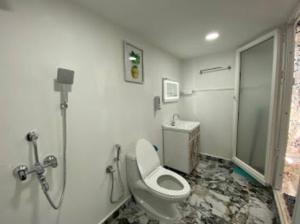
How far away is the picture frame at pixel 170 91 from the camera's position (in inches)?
95.0

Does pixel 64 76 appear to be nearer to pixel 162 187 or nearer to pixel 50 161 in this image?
pixel 50 161

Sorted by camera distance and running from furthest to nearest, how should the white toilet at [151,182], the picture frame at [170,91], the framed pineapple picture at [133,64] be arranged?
the picture frame at [170,91], the framed pineapple picture at [133,64], the white toilet at [151,182]

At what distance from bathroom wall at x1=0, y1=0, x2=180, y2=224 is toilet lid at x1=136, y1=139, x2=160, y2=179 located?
147mm

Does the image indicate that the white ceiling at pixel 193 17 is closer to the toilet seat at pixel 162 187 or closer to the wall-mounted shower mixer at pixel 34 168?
the wall-mounted shower mixer at pixel 34 168

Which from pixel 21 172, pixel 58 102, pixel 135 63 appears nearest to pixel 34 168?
pixel 21 172

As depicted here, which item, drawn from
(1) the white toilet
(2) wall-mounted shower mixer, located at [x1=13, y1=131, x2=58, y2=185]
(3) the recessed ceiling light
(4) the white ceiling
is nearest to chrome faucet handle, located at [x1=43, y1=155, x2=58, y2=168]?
(2) wall-mounted shower mixer, located at [x1=13, y1=131, x2=58, y2=185]

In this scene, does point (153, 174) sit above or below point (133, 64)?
below

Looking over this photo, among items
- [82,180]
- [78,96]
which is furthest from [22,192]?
[78,96]

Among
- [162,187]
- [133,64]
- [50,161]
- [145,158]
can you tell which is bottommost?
[162,187]

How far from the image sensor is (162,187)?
156 centimetres

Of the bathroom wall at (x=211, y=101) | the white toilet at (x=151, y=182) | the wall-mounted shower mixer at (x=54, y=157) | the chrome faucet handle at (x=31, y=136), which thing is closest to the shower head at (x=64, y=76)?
the wall-mounted shower mixer at (x=54, y=157)

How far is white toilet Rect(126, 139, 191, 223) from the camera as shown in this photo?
1.49m

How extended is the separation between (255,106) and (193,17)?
5.16 feet

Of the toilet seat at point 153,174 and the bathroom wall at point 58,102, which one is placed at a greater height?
the bathroom wall at point 58,102
